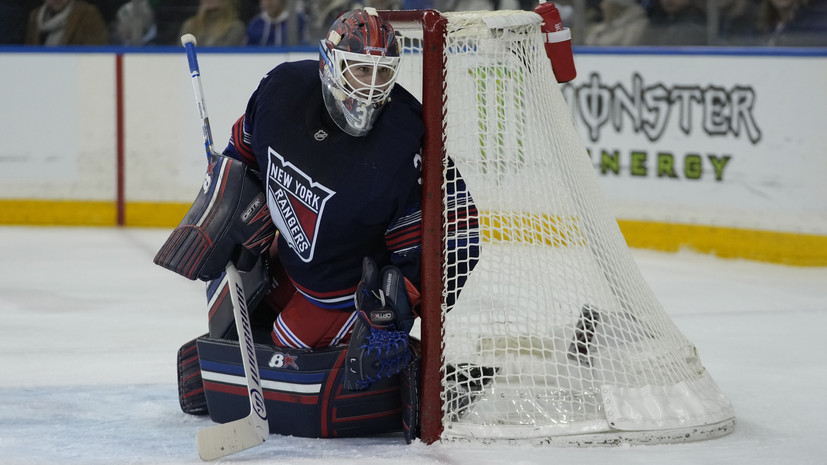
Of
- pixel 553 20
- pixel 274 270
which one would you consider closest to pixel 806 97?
pixel 553 20

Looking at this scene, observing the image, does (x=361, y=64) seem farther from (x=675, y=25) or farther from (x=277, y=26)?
(x=277, y=26)

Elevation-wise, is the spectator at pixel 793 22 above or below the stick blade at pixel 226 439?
above

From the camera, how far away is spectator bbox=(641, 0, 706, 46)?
17.9 ft

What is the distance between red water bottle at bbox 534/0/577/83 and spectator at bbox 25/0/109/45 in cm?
407

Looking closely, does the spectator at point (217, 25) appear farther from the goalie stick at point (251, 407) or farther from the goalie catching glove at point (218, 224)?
the goalie catching glove at point (218, 224)

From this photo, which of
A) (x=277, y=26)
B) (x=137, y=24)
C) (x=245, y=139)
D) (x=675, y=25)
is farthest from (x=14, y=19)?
(x=245, y=139)

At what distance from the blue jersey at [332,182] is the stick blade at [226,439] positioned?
1.09 feet

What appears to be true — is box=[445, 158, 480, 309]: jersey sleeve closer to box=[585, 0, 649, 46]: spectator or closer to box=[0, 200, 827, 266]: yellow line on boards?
box=[0, 200, 827, 266]: yellow line on boards

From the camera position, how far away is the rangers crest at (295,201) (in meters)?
2.52

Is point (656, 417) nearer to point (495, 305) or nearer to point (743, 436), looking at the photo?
A: point (743, 436)

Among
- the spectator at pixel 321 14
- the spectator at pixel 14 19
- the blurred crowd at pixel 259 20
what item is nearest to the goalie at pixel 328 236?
the blurred crowd at pixel 259 20

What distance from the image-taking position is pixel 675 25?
5508 mm

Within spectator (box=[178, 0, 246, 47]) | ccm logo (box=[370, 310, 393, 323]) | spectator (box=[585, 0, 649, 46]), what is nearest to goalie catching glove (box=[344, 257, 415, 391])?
ccm logo (box=[370, 310, 393, 323])

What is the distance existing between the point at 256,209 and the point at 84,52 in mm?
3955
